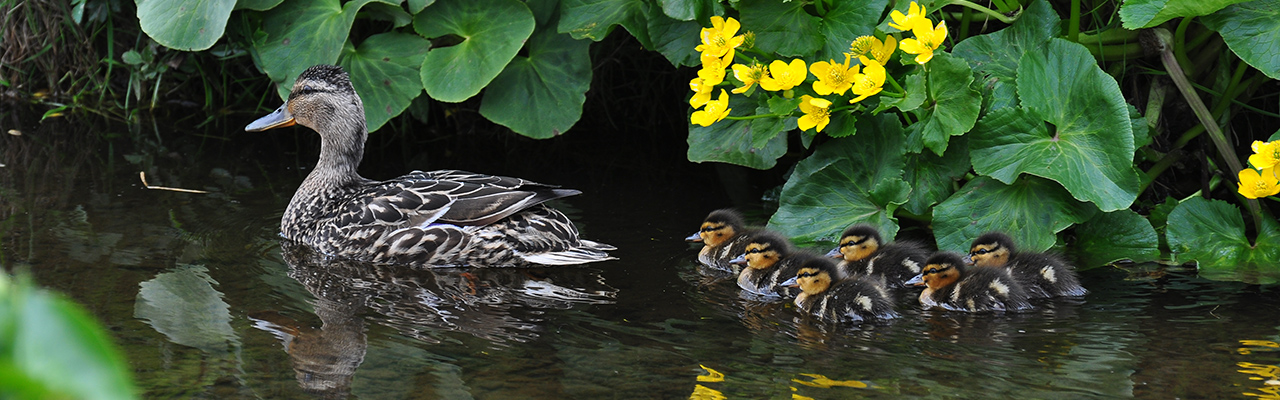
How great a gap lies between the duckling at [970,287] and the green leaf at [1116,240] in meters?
0.51

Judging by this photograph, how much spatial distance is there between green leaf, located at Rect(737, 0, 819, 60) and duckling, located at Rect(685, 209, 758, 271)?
672mm

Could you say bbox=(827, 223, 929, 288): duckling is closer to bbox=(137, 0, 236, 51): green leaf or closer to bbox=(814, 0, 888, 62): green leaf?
bbox=(814, 0, 888, 62): green leaf

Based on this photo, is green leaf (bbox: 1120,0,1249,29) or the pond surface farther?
green leaf (bbox: 1120,0,1249,29)

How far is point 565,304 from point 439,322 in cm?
45

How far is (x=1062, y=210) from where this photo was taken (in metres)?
3.74

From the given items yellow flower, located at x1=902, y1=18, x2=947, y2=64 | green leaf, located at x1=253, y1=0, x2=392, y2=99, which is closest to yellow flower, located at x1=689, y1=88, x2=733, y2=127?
yellow flower, located at x1=902, y1=18, x2=947, y2=64

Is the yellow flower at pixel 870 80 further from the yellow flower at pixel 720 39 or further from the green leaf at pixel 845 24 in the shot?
the yellow flower at pixel 720 39

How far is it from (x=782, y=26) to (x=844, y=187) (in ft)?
2.21

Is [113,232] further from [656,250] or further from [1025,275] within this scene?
[1025,275]

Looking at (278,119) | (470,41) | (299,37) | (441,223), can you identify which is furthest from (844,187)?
(299,37)

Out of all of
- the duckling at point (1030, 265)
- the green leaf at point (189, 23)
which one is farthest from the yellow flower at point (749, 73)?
the green leaf at point (189, 23)

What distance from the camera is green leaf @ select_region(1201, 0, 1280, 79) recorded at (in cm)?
349

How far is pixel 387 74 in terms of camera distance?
5.11 meters

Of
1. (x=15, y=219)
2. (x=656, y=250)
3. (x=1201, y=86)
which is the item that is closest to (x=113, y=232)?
(x=15, y=219)
